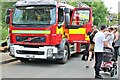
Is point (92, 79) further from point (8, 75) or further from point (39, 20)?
point (39, 20)

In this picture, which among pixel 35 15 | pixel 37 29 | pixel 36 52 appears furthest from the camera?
pixel 35 15

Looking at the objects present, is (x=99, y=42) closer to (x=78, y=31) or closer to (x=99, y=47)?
(x=99, y=47)

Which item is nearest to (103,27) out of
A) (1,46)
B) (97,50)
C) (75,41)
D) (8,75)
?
(97,50)

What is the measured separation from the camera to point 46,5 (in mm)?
11922

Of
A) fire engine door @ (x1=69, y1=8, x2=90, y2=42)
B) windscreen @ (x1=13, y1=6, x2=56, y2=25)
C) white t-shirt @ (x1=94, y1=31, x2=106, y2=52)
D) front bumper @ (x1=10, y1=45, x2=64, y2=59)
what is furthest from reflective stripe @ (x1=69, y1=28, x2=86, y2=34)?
white t-shirt @ (x1=94, y1=31, x2=106, y2=52)

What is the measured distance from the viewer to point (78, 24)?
14.8 meters

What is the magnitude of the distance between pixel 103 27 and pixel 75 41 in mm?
5413

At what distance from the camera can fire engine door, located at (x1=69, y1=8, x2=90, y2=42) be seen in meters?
14.2

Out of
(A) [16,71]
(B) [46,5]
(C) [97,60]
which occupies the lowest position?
(A) [16,71]

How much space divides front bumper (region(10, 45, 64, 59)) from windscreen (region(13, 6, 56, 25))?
1.05 metres

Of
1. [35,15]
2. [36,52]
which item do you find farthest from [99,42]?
[35,15]

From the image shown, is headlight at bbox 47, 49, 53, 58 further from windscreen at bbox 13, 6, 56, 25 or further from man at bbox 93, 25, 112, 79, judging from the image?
man at bbox 93, 25, 112, 79

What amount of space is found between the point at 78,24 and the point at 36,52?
383 cm

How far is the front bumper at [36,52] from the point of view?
11.6 metres
